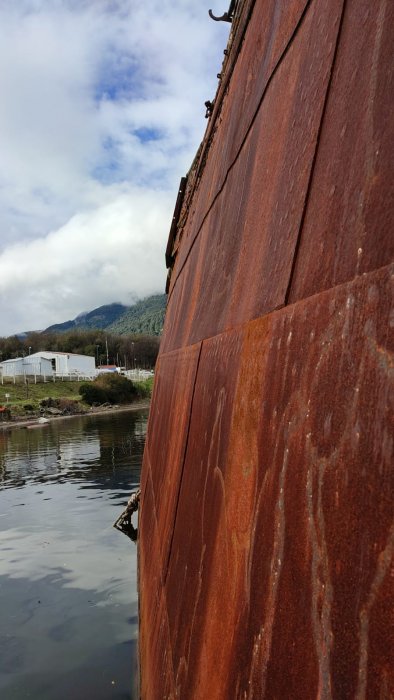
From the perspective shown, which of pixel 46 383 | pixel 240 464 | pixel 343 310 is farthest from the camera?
pixel 46 383

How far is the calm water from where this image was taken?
682cm

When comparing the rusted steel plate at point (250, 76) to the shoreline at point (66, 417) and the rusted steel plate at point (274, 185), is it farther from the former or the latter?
the shoreline at point (66, 417)

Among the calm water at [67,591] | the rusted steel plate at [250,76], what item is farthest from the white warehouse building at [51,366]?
the rusted steel plate at [250,76]

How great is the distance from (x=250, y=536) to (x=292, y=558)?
0.96ft

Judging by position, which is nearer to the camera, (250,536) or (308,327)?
(308,327)

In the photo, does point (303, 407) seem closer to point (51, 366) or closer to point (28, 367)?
point (28, 367)

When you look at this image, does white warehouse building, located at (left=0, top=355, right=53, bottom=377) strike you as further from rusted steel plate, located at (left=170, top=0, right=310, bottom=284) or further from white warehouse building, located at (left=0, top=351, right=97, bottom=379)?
rusted steel plate, located at (left=170, top=0, right=310, bottom=284)

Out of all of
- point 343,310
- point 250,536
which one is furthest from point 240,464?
point 343,310

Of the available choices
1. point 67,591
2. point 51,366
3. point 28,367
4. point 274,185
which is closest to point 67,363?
point 51,366

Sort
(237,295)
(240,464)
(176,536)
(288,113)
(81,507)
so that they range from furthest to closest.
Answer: (81,507), (176,536), (237,295), (288,113), (240,464)

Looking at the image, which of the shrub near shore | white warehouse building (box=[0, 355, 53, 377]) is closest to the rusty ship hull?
the shrub near shore

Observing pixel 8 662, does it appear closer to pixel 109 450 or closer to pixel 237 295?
pixel 237 295

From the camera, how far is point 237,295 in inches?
82.7

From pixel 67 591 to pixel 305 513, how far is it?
1016 cm
